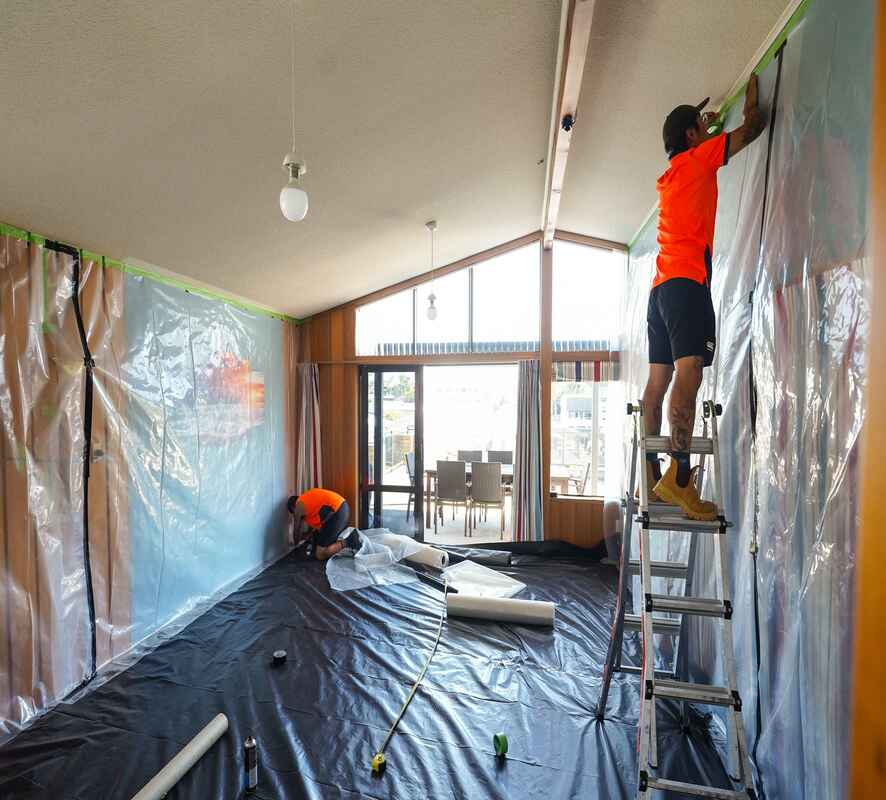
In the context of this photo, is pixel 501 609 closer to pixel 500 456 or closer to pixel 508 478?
pixel 508 478

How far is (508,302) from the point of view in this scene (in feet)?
13.8

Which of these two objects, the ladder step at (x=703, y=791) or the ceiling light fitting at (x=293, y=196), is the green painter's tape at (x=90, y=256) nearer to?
the ceiling light fitting at (x=293, y=196)

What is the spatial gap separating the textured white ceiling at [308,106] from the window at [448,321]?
4.76ft

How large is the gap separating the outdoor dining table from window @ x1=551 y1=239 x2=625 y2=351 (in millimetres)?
1202

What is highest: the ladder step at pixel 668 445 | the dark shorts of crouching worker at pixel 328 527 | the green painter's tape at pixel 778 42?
the green painter's tape at pixel 778 42

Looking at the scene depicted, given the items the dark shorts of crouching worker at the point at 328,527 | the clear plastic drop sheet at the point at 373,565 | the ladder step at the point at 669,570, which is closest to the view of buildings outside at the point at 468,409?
the clear plastic drop sheet at the point at 373,565

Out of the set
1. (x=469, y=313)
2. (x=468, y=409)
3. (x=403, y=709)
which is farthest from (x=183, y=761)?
(x=468, y=409)

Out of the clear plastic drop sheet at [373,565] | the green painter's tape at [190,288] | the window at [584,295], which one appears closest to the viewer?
the green painter's tape at [190,288]

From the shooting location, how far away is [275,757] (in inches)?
68.7

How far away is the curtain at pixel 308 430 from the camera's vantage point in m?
4.38

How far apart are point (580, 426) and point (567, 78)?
9.77 ft

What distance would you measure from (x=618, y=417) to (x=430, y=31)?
306 cm

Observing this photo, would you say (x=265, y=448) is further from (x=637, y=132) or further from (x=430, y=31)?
(x=637, y=132)

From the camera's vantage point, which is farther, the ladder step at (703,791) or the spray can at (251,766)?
the spray can at (251,766)
